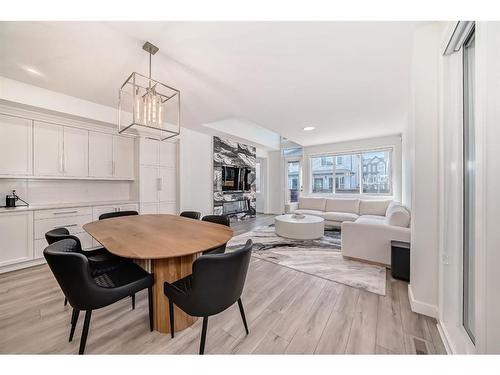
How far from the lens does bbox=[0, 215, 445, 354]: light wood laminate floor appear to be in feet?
4.43

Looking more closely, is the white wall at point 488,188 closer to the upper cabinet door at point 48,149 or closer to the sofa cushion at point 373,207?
the sofa cushion at point 373,207

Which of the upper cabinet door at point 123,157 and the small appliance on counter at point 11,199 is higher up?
the upper cabinet door at point 123,157

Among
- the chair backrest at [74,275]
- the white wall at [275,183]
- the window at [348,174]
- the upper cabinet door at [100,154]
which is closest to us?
the chair backrest at [74,275]

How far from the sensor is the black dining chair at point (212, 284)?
112cm

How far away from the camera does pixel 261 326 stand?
156cm

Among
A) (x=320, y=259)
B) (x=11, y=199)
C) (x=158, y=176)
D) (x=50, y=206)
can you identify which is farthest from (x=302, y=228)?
(x=11, y=199)

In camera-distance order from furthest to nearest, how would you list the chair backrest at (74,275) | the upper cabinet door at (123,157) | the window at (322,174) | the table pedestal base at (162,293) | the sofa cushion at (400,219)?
the window at (322,174)
the upper cabinet door at (123,157)
the sofa cushion at (400,219)
the table pedestal base at (162,293)
the chair backrest at (74,275)

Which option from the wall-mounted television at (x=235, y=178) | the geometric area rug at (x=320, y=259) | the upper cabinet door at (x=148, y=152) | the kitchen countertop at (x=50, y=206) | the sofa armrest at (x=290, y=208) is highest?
the upper cabinet door at (x=148, y=152)

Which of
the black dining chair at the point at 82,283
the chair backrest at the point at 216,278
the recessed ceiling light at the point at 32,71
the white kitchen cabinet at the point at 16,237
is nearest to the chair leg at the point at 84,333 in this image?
the black dining chair at the point at 82,283

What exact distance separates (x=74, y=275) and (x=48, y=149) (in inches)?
115

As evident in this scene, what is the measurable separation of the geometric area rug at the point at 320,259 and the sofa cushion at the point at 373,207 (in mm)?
1171

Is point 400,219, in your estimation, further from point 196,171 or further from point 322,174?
point 196,171
